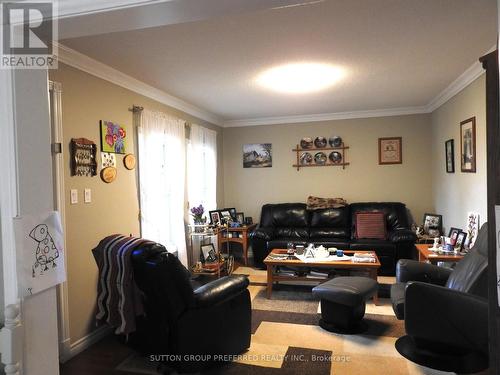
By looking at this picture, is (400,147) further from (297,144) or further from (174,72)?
(174,72)

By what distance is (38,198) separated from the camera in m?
1.41

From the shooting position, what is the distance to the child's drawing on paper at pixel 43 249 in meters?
1.39

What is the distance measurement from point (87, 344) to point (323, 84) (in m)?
3.46

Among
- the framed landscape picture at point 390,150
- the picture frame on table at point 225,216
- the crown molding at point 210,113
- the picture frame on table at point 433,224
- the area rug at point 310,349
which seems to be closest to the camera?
the area rug at point 310,349

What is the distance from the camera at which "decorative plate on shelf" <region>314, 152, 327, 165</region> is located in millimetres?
5906

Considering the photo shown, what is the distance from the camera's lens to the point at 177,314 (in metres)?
2.29

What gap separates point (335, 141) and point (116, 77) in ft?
11.9

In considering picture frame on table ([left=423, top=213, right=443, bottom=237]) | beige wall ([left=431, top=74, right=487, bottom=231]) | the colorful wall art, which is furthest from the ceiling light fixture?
picture frame on table ([left=423, top=213, right=443, bottom=237])

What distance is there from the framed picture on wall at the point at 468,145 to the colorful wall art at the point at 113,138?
11.7 feet

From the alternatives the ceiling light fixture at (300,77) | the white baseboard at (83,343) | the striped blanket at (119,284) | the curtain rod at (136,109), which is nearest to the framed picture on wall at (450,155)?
the ceiling light fixture at (300,77)

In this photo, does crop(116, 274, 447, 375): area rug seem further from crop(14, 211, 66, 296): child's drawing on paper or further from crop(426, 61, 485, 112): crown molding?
crop(426, 61, 485, 112): crown molding

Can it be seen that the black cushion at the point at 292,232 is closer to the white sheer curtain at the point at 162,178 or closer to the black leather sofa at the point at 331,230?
the black leather sofa at the point at 331,230

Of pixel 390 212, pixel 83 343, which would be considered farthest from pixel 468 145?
pixel 83 343

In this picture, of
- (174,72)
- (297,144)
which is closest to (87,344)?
(174,72)
